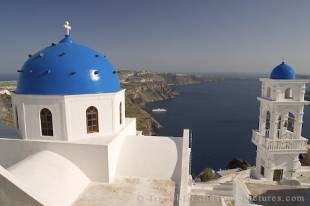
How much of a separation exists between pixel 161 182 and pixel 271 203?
6949 millimetres

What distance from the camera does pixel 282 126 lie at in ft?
52.4

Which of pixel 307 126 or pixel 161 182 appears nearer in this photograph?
pixel 161 182

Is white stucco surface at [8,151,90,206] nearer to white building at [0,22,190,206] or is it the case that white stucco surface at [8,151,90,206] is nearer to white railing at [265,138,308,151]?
white building at [0,22,190,206]

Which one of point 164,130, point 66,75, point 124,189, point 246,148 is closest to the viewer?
point 124,189

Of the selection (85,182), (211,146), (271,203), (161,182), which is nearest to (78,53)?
(85,182)

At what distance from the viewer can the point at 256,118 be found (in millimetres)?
72688

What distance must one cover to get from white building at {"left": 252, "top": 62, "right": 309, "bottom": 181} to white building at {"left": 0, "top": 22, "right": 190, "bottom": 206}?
7.35 meters

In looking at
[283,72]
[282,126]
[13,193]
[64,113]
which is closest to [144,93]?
[282,126]

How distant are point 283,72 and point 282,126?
11.6 ft

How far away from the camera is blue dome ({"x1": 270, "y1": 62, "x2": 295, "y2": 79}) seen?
14734 mm

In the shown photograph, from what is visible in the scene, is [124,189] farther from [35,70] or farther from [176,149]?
[35,70]

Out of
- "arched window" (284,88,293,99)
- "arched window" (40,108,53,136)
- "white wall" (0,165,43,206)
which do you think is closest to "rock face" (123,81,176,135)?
"arched window" (284,88,293,99)

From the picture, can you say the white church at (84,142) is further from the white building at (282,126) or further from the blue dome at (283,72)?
Answer: the blue dome at (283,72)

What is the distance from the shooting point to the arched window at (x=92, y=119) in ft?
33.4
